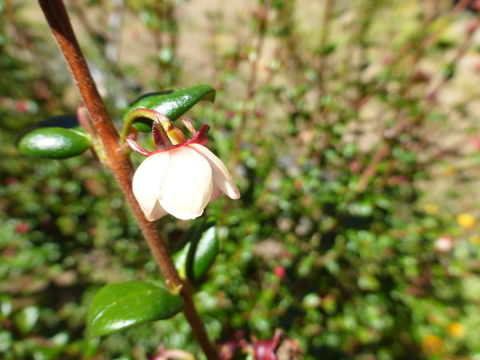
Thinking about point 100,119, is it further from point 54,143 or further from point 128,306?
point 128,306

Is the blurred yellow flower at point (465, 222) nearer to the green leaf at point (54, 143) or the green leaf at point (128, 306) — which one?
the green leaf at point (128, 306)

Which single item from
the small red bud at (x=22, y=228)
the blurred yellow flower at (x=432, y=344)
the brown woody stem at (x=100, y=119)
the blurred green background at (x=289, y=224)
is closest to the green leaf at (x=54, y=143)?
the brown woody stem at (x=100, y=119)

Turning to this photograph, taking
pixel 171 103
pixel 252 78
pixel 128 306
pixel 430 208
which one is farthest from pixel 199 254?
pixel 430 208

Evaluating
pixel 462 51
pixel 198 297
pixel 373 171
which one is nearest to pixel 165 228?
pixel 198 297

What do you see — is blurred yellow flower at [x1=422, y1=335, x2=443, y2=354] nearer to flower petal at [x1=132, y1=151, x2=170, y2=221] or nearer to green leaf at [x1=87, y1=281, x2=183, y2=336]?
green leaf at [x1=87, y1=281, x2=183, y2=336]

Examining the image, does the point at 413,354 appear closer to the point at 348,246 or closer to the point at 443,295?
the point at 443,295

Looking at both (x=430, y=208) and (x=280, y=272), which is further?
(x=430, y=208)
